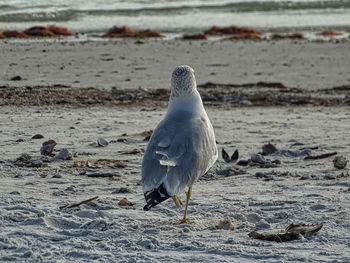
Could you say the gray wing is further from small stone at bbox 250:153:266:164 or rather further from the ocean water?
the ocean water

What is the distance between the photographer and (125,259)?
16.0ft

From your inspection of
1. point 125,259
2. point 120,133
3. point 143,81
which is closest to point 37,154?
point 120,133

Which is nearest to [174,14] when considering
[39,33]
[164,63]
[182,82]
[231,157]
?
[39,33]

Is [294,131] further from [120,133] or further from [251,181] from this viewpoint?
[251,181]

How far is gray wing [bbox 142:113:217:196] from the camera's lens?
5535 mm

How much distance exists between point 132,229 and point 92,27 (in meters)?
25.1

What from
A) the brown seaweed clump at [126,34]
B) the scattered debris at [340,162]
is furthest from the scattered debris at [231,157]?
the brown seaweed clump at [126,34]

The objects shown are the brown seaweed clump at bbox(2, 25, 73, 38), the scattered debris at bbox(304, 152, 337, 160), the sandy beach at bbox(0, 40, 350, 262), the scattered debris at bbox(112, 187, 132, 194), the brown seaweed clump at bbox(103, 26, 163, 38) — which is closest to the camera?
the sandy beach at bbox(0, 40, 350, 262)

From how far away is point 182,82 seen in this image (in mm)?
6551

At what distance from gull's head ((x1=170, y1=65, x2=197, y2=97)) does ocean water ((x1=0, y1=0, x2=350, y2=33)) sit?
72.5ft

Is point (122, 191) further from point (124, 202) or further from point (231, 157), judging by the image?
point (231, 157)

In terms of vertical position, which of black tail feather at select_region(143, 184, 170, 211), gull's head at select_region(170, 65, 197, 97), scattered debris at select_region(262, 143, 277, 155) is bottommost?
scattered debris at select_region(262, 143, 277, 155)

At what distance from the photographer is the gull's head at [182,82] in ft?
21.3

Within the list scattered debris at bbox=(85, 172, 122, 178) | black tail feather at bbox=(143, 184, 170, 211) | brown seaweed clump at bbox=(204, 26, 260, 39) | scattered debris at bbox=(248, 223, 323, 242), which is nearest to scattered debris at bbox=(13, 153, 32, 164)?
scattered debris at bbox=(85, 172, 122, 178)
